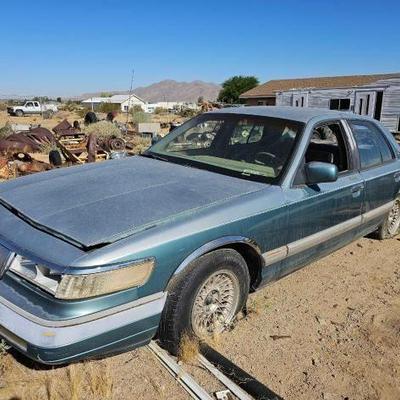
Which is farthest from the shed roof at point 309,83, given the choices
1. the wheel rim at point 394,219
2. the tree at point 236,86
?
the wheel rim at point 394,219

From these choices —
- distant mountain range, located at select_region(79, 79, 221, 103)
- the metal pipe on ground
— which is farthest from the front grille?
distant mountain range, located at select_region(79, 79, 221, 103)

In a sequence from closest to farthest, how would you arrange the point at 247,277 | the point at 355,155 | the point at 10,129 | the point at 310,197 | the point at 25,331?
the point at 25,331 → the point at 247,277 → the point at 310,197 → the point at 355,155 → the point at 10,129

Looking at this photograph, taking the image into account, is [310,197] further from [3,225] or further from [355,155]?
[3,225]

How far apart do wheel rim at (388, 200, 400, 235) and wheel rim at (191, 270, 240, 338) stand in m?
3.18

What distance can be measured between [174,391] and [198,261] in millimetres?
809

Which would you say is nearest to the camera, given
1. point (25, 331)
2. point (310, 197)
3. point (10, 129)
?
point (25, 331)

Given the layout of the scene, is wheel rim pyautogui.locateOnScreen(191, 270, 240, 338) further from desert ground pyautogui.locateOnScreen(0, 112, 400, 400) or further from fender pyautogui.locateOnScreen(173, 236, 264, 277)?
fender pyautogui.locateOnScreen(173, 236, 264, 277)

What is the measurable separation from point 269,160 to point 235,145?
51cm

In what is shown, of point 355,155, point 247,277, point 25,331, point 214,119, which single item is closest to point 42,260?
point 25,331

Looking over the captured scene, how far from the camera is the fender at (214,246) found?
2.65 meters

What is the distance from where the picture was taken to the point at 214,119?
4.46 metres

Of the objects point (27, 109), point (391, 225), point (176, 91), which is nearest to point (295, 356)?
point (391, 225)

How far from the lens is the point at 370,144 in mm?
4574

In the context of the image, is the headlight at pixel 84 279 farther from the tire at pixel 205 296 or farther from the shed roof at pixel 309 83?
the shed roof at pixel 309 83
